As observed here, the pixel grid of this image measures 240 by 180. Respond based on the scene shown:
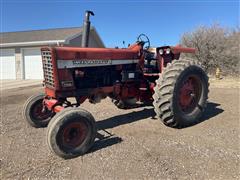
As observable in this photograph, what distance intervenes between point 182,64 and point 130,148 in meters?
2.19

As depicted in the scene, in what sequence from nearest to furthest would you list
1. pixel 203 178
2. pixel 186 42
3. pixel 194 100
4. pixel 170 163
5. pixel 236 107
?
pixel 203 178 → pixel 170 163 → pixel 194 100 → pixel 236 107 → pixel 186 42

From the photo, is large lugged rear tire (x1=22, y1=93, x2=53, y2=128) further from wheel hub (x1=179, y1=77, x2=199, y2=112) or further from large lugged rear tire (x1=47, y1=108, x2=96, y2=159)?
wheel hub (x1=179, y1=77, x2=199, y2=112)

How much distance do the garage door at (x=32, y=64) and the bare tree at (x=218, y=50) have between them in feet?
34.4

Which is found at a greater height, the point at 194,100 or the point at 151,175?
the point at 194,100

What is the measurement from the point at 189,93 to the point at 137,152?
2.20 meters

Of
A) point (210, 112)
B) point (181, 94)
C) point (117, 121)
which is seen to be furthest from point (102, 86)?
point (210, 112)

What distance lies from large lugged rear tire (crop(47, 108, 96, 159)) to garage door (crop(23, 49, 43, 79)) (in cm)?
1469

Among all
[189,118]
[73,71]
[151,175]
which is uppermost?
[73,71]

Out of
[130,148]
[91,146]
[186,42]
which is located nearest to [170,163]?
[130,148]

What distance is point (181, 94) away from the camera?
5539mm

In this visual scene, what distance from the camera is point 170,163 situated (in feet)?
12.3

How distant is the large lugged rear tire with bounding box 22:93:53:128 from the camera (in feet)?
18.3

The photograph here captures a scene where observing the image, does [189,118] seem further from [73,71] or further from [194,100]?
[73,71]

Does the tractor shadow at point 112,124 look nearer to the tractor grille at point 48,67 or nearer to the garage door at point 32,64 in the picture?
the tractor grille at point 48,67
